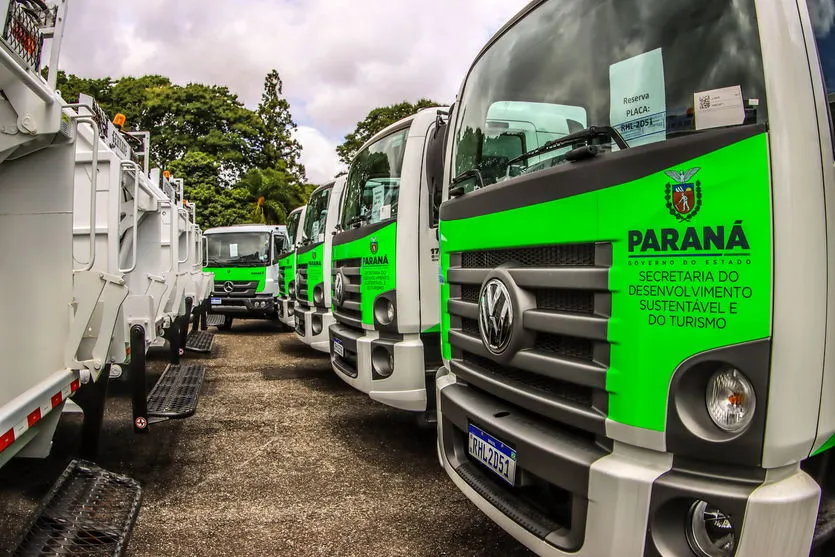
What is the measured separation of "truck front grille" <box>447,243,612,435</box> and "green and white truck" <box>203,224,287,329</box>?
11.5 metres

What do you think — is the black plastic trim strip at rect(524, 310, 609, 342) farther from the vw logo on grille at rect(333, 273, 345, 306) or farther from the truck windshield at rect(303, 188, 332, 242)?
the truck windshield at rect(303, 188, 332, 242)

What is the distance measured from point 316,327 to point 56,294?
422 centimetres

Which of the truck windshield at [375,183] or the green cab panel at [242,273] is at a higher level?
the truck windshield at [375,183]

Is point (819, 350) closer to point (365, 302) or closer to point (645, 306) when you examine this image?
point (645, 306)

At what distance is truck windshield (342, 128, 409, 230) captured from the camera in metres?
4.77

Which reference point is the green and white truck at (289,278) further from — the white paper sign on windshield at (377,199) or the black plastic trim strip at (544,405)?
the black plastic trim strip at (544,405)

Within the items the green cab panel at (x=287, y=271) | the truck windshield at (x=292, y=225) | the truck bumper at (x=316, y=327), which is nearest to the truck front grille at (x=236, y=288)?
the truck windshield at (x=292, y=225)

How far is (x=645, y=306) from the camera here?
1873 mm

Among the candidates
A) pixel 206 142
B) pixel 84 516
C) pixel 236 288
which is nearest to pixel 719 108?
pixel 84 516

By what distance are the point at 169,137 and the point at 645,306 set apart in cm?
3233

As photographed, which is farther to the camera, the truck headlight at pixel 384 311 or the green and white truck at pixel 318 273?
the green and white truck at pixel 318 273

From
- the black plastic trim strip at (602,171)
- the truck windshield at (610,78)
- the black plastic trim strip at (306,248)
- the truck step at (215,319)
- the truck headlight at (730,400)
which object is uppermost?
the truck windshield at (610,78)

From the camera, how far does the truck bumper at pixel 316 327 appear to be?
7.29 metres

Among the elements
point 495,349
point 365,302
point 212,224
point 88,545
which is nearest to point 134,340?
point 365,302
